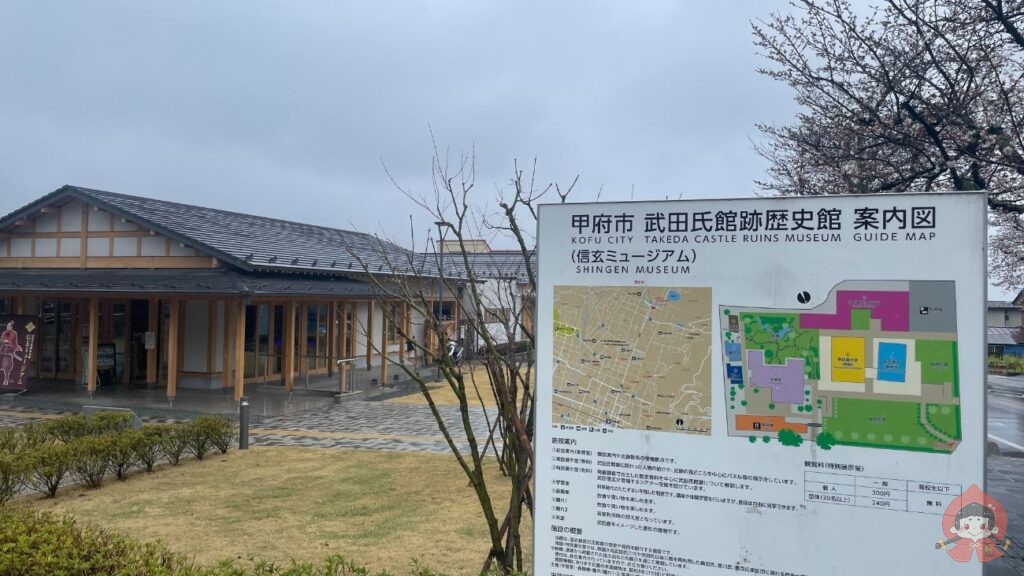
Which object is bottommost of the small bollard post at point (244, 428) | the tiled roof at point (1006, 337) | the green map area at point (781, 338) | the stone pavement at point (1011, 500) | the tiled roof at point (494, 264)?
the stone pavement at point (1011, 500)

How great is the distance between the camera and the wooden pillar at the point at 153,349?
17953mm

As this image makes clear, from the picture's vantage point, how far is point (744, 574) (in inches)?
118

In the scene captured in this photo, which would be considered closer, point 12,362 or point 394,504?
point 394,504

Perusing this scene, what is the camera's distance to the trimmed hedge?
8.02 metres

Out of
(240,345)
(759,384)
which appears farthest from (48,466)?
(759,384)

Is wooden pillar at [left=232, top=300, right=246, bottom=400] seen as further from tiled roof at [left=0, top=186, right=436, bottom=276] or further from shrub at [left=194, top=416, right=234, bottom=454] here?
shrub at [left=194, top=416, right=234, bottom=454]

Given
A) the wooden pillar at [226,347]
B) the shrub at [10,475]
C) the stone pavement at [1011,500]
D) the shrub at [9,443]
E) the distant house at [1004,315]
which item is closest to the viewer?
the stone pavement at [1011,500]

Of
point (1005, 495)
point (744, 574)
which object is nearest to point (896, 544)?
point (744, 574)

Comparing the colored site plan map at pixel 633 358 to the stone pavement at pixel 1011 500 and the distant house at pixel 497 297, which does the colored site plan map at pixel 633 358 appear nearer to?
the distant house at pixel 497 297

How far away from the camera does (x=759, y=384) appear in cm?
303

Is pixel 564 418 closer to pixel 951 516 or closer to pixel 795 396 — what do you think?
pixel 795 396

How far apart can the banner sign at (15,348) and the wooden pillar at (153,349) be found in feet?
8.39

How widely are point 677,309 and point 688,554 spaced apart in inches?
44.0

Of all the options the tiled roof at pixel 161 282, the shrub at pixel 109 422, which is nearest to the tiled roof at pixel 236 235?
the tiled roof at pixel 161 282
